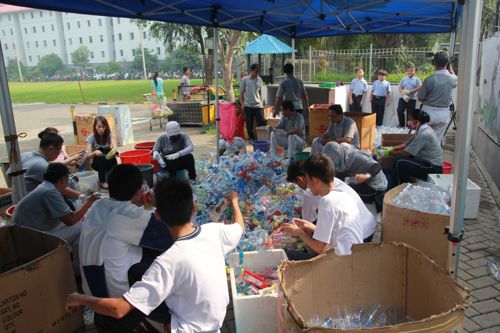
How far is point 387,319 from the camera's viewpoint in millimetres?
2756

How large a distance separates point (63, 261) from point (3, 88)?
1840 mm

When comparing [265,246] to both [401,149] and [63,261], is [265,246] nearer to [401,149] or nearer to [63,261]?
[63,261]

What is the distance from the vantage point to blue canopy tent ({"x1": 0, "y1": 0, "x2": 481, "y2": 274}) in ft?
7.97

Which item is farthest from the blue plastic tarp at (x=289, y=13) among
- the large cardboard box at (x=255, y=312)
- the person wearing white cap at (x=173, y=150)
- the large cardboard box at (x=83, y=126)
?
the large cardboard box at (x=83, y=126)

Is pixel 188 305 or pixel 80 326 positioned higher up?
pixel 188 305

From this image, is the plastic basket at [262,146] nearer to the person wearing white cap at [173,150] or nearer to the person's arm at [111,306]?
the person wearing white cap at [173,150]

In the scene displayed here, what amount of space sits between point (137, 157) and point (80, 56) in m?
87.9

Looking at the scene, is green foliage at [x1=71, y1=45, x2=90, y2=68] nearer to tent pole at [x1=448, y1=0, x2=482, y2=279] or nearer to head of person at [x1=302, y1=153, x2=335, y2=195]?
head of person at [x1=302, y1=153, x2=335, y2=195]

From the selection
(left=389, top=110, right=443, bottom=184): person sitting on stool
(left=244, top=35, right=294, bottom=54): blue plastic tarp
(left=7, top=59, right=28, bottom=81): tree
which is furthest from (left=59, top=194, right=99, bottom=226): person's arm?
(left=7, top=59, right=28, bottom=81): tree

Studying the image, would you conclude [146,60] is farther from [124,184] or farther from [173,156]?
[124,184]

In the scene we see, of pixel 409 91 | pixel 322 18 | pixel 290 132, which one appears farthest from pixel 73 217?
pixel 409 91

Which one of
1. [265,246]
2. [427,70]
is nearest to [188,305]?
[265,246]

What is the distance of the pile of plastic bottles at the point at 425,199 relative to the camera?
4.00 meters

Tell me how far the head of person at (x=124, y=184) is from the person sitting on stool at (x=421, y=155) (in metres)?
3.91
